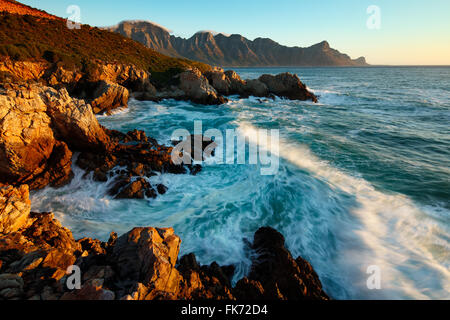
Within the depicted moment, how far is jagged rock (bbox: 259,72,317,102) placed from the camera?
130 feet

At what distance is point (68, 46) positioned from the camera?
3328cm

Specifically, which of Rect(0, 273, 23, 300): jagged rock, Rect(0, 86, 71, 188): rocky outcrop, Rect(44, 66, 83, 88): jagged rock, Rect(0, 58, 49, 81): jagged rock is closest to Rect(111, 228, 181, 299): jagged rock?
Rect(0, 273, 23, 300): jagged rock

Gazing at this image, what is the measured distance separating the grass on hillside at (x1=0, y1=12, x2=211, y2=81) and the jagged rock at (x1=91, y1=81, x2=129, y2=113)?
534 centimetres

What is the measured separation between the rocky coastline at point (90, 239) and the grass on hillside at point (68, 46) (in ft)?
29.6

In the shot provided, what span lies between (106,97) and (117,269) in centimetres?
2186

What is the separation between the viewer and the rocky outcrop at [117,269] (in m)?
3.70

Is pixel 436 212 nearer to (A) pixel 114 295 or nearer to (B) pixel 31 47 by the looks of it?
(A) pixel 114 295

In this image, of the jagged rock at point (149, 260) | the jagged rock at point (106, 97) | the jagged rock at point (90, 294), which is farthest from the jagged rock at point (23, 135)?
the jagged rock at point (106, 97)

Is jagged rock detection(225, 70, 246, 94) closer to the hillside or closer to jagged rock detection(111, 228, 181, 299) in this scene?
jagged rock detection(111, 228, 181, 299)

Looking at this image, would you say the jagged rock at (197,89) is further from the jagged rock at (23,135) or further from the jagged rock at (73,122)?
the jagged rock at (23,135)

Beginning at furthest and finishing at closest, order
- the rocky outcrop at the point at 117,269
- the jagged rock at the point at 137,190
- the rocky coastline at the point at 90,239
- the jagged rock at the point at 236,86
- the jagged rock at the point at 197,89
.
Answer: the jagged rock at the point at 236,86 < the jagged rock at the point at 197,89 < the jagged rock at the point at 137,190 < the rocky coastline at the point at 90,239 < the rocky outcrop at the point at 117,269

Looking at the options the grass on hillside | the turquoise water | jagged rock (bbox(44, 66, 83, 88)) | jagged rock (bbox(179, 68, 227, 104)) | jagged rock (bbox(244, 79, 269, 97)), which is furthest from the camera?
jagged rock (bbox(244, 79, 269, 97))

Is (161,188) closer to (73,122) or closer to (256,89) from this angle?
(73,122)

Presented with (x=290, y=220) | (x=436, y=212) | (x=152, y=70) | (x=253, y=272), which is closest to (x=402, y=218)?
(x=436, y=212)
